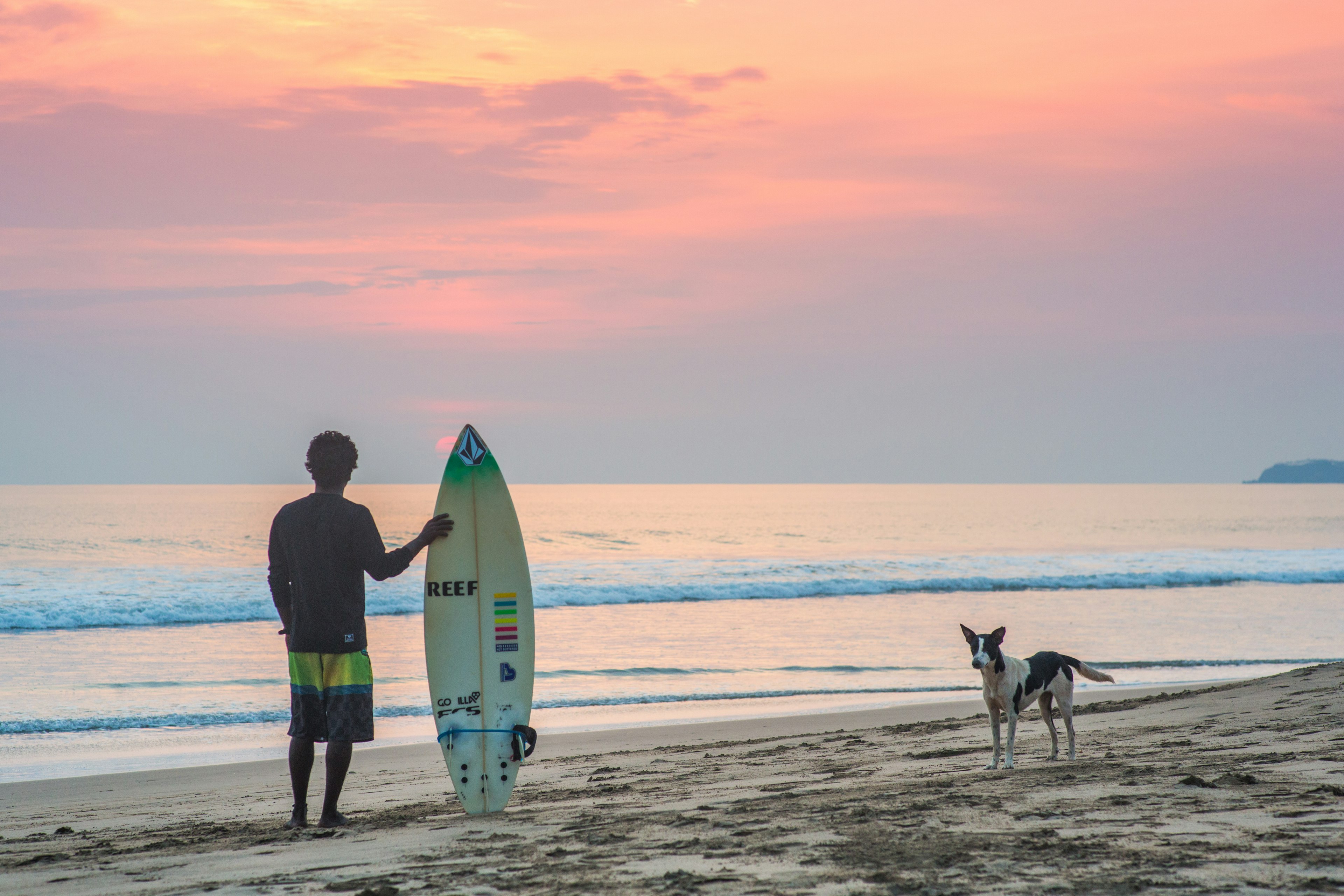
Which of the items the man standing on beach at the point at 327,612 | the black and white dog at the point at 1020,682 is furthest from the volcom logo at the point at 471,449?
the black and white dog at the point at 1020,682

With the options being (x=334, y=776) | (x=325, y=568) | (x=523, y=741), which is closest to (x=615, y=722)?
(x=523, y=741)

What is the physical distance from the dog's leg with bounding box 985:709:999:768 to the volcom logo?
356cm

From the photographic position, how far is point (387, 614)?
22.5 meters

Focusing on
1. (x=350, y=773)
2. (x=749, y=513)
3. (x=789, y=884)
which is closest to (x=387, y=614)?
(x=350, y=773)

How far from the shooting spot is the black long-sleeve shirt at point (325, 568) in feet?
15.5

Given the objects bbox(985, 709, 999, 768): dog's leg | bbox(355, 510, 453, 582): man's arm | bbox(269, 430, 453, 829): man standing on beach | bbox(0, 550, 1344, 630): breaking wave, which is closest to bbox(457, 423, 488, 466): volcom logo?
bbox(355, 510, 453, 582): man's arm

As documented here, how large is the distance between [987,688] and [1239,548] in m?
46.7

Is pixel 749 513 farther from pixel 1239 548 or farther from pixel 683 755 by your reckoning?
pixel 683 755

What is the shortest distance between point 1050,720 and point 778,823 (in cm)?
289

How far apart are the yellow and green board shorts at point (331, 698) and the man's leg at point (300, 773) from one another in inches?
2.4

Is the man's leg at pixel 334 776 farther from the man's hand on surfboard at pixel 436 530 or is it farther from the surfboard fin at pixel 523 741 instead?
the man's hand on surfboard at pixel 436 530

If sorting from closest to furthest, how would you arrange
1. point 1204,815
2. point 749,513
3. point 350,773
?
point 1204,815 → point 350,773 → point 749,513

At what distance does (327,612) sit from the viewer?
4727 millimetres

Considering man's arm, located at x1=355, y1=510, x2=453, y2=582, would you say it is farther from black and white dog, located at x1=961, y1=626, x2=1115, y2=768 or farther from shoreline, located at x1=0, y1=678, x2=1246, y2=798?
shoreline, located at x1=0, y1=678, x2=1246, y2=798
